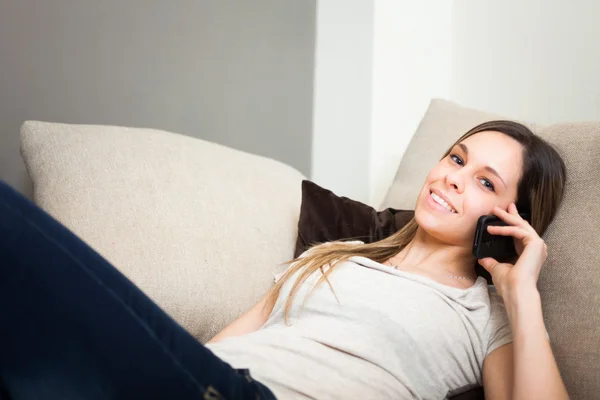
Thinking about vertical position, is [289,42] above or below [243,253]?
above

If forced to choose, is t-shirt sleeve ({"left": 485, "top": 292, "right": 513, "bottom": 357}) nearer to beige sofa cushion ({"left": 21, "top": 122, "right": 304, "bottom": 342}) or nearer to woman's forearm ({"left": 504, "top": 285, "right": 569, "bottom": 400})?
woman's forearm ({"left": 504, "top": 285, "right": 569, "bottom": 400})

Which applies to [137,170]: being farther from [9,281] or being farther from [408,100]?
[408,100]

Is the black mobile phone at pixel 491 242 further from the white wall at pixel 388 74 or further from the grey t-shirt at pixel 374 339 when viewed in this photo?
the white wall at pixel 388 74

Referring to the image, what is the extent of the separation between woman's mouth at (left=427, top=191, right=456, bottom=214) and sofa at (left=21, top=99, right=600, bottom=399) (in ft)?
0.64

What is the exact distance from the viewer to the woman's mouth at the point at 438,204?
3.72 feet

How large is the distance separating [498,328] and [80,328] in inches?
29.1

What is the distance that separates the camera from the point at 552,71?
1690mm

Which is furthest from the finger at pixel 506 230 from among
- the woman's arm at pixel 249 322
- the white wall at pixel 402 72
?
the white wall at pixel 402 72

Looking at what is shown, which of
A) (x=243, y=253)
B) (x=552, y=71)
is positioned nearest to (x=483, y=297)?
(x=243, y=253)

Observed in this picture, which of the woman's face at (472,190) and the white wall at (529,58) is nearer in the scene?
the woman's face at (472,190)

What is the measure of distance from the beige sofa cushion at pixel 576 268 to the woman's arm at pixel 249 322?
21.0 inches

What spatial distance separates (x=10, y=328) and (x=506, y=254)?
0.87 metres

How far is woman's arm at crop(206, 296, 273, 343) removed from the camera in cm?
113

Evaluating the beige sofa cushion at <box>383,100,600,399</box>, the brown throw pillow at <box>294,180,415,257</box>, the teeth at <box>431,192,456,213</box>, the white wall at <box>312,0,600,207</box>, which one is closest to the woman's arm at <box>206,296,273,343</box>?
the brown throw pillow at <box>294,180,415,257</box>
